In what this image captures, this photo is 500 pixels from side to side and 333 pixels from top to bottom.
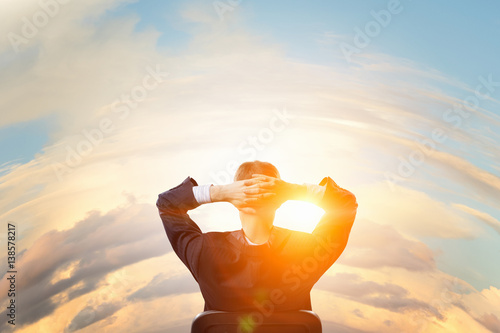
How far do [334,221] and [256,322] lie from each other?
955 millimetres

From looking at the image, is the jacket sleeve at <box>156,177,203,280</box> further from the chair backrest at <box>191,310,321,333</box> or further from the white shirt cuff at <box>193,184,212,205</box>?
the chair backrest at <box>191,310,321,333</box>

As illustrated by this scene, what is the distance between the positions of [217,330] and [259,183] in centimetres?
100

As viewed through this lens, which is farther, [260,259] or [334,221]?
[334,221]

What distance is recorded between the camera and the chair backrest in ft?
9.69

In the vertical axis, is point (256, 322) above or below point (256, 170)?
below

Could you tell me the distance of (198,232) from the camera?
143 inches

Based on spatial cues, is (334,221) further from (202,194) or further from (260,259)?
(202,194)

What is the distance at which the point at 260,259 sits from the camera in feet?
11.3

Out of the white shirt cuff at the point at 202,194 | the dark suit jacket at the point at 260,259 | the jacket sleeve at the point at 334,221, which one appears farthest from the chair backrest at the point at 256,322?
the white shirt cuff at the point at 202,194

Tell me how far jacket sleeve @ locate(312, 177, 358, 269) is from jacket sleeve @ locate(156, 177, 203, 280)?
87 cm

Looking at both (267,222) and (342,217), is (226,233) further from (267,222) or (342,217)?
(342,217)

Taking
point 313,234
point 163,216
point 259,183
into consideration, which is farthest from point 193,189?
point 313,234

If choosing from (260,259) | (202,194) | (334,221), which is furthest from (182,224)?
(334,221)

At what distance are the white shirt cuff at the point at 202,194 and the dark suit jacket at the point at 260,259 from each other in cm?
4
